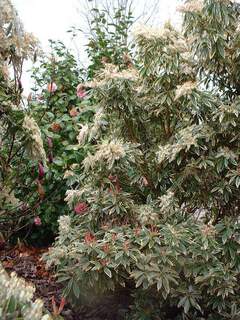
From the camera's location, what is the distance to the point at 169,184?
3.53 m

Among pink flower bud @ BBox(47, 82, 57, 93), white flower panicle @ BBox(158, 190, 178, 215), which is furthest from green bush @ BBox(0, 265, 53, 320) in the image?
pink flower bud @ BBox(47, 82, 57, 93)

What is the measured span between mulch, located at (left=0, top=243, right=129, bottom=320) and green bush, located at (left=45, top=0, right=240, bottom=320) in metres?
0.23

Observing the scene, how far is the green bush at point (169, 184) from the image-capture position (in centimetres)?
298

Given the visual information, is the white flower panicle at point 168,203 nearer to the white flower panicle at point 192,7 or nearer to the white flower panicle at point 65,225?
the white flower panicle at point 65,225

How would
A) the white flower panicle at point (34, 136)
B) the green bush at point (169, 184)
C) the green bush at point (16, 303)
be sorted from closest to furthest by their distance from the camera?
the green bush at point (16, 303) → the green bush at point (169, 184) → the white flower panicle at point (34, 136)

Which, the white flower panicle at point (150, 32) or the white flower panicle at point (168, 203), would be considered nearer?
the white flower panicle at point (168, 203)

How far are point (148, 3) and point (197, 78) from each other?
8.82 meters

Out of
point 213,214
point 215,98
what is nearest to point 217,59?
point 215,98

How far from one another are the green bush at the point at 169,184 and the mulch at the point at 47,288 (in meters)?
0.23

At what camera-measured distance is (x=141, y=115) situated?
353cm

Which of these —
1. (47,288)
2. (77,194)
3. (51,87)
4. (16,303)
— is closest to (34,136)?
(77,194)

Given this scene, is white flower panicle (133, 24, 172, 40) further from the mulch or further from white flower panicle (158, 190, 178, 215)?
the mulch

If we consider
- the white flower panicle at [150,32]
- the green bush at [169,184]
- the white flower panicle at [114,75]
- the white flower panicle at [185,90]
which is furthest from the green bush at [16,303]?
the white flower panicle at [150,32]

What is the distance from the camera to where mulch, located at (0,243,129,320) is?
3.49m
